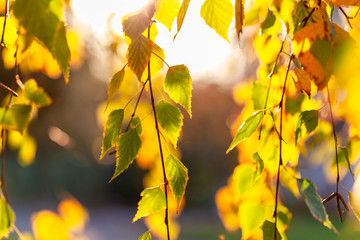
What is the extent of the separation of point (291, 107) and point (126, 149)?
45 centimetres

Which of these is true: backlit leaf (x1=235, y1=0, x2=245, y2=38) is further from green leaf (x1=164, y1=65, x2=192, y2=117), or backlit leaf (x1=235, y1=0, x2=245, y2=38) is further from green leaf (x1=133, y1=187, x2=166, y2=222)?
green leaf (x1=133, y1=187, x2=166, y2=222)

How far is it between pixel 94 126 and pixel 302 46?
7.27 meters

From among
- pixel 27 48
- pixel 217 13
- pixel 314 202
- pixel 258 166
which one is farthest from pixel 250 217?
pixel 27 48

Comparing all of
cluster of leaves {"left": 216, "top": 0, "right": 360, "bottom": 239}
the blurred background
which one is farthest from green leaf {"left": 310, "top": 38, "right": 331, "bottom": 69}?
the blurred background

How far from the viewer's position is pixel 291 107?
869 mm

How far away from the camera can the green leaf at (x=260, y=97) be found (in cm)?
77

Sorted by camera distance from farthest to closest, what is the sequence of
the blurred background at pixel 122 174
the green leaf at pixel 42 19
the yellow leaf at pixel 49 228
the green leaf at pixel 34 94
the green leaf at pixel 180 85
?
→ the blurred background at pixel 122 174
the yellow leaf at pixel 49 228
the green leaf at pixel 34 94
the green leaf at pixel 180 85
the green leaf at pixel 42 19

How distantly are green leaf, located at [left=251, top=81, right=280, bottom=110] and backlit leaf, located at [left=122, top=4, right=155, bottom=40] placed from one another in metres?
0.35

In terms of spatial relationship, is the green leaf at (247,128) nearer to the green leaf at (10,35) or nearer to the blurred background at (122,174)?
the green leaf at (10,35)

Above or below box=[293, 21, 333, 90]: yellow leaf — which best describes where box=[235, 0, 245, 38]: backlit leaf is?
above

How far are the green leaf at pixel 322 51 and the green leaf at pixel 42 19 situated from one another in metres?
0.25

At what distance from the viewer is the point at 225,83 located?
7.39 metres

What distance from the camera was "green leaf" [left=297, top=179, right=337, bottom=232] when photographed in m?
0.48

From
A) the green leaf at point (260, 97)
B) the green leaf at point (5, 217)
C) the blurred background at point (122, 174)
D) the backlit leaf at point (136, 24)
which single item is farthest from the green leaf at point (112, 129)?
the blurred background at point (122, 174)
